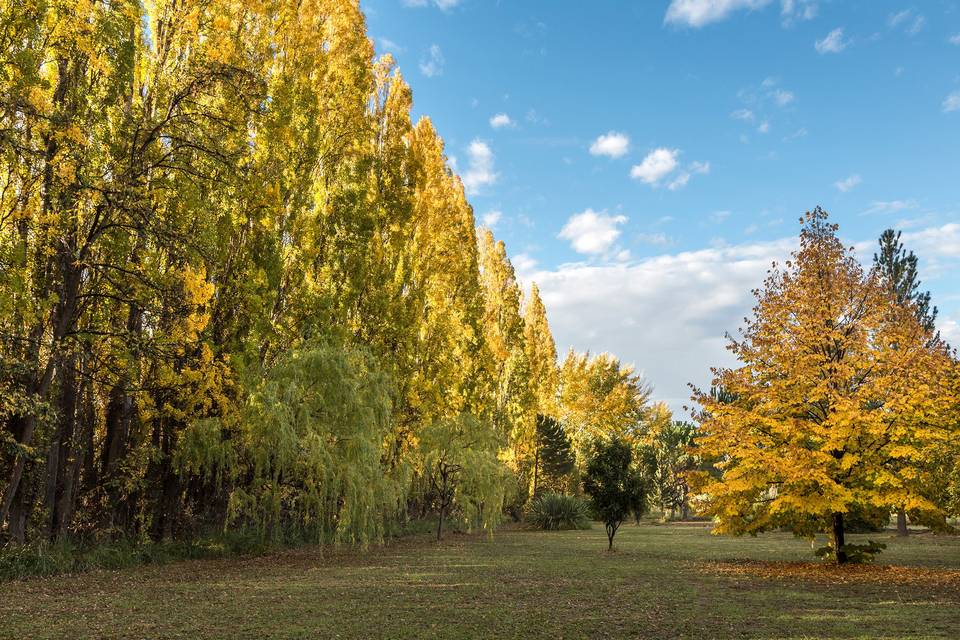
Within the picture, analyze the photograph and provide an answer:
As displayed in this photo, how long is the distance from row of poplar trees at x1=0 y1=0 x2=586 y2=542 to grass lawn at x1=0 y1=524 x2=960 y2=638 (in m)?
2.26

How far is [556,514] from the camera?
32594 millimetres

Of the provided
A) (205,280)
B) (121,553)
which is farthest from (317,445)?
(205,280)

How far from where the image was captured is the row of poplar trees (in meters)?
10.9

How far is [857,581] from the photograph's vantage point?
12.5 m

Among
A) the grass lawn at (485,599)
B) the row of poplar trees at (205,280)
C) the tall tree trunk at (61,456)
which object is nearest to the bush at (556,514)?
the row of poplar trees at (205,280)

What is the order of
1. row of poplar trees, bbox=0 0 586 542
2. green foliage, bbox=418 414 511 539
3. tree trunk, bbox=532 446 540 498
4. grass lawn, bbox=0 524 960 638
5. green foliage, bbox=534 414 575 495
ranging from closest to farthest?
grass lawn, bbox=0 524 960 638 < row of poplar trees, bbox=0 0 586 542 < green foliage, bbox=418 414 511 539 < tree trunk, bbox=532 446 540 498 < green foliage, bbox=534 414 575 495

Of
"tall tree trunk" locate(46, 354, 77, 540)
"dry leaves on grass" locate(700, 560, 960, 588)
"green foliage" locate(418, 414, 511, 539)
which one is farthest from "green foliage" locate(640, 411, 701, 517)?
"tall tree trunk" locate(46, 354, 77, 540)

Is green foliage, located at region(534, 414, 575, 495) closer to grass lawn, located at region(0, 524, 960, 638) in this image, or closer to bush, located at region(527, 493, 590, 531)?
bush, located at region(527, 493, 590, 531)

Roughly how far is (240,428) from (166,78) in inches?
331

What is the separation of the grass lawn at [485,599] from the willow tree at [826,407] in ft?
5.23

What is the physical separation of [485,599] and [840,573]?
858cm

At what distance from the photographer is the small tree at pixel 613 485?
20641 millimetres

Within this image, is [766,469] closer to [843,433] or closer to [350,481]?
[843,433]

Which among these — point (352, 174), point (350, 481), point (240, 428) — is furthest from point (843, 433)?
point (352, 174)
